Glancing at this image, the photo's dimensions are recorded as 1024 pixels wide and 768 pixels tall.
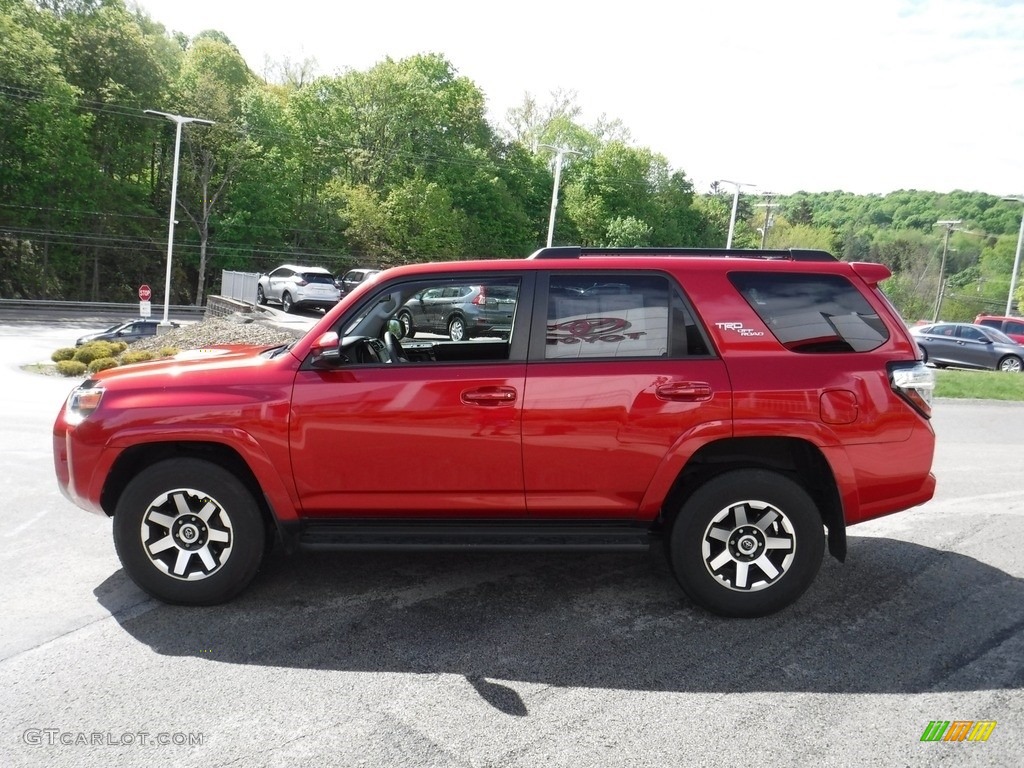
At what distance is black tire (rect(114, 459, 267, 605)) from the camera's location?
174 inches

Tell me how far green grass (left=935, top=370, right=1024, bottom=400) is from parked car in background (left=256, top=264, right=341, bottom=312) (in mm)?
19901

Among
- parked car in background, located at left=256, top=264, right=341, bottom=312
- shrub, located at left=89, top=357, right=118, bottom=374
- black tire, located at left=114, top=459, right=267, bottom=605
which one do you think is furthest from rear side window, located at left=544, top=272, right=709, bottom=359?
parked car in background, located at left=256, top=264, right=341, bottom=312

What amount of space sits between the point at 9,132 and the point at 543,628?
187 feet

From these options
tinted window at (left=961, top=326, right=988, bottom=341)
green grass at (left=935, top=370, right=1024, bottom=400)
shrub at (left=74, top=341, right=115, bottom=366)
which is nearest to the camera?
green grass at (left=935, top=370, right=1024, bottom=400)

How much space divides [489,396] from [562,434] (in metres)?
0.42

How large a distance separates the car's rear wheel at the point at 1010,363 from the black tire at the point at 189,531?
25079mm

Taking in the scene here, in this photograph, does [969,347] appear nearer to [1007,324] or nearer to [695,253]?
[1007,324]

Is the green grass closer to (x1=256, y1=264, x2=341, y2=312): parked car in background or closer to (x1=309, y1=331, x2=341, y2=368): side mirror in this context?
(x1=309, y1=331, x2=341, y2=368): side mirror

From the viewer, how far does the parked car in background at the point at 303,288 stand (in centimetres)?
3027

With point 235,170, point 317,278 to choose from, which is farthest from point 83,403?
point 235,170

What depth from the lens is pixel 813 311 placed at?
454 cm

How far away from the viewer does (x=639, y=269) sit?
14.9ft

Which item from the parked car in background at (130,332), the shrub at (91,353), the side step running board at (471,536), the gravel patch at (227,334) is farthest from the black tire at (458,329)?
the parked car in background at (130,332)

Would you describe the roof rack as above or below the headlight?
above
